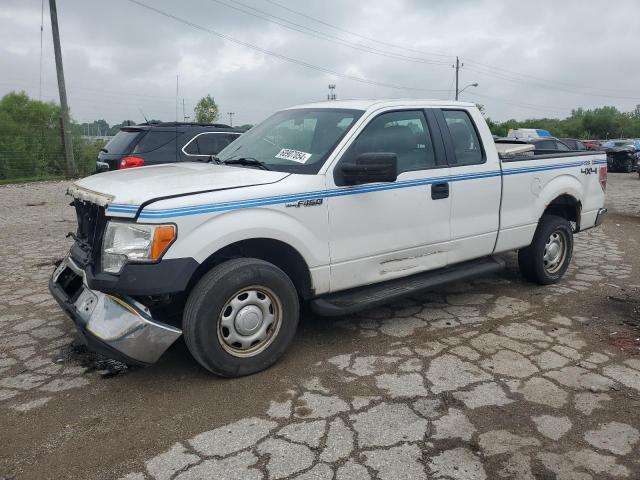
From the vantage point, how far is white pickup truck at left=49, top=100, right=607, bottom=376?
125 inches

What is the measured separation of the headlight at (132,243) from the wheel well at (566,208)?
14.0 feet

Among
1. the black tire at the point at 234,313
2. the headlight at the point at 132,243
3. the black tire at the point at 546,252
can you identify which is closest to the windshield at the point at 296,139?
the black tire at the point at 234,313

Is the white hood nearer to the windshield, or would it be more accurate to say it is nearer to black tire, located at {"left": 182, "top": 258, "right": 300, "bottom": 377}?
the windshield

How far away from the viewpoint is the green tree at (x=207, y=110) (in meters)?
45.8

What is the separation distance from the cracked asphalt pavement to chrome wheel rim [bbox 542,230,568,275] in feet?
2.26

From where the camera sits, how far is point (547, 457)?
273 cm

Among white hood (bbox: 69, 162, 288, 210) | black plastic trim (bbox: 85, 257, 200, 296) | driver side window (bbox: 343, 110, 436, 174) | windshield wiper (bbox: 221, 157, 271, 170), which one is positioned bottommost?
black plastic trim (bbox: 85, 257, 200, 296)

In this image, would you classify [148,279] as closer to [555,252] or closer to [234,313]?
[234,313]

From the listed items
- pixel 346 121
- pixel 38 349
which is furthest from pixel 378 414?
pixel 38 349

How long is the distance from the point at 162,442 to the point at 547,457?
6.76 ft

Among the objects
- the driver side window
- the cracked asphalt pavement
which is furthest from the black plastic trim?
the driver side window

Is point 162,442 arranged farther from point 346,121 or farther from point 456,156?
point 456,156

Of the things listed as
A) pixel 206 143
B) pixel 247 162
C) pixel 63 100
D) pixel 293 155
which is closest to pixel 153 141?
pixel 206 143

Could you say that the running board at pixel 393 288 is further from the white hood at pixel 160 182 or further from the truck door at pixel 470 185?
the white hood at pixel 160 182
